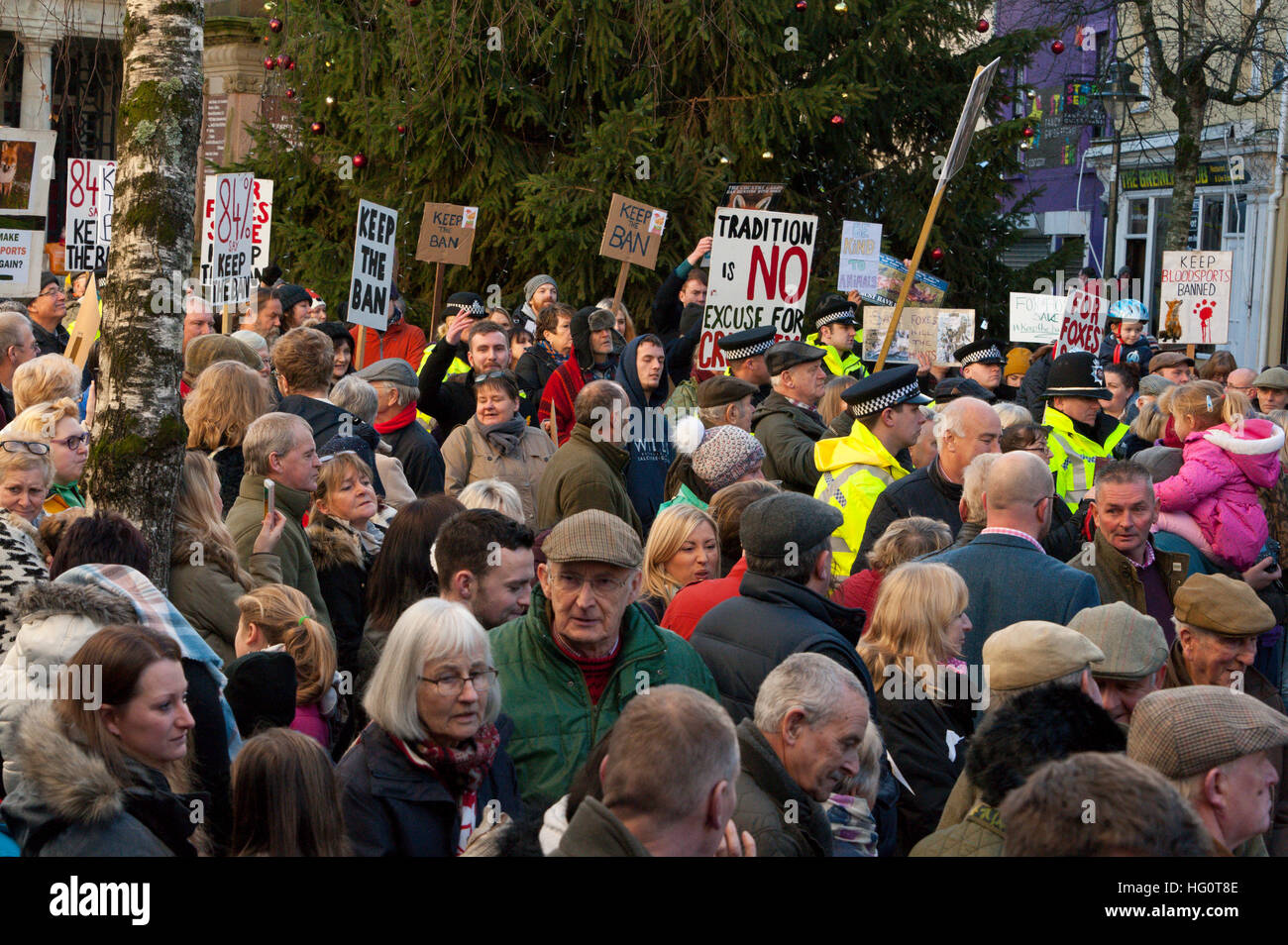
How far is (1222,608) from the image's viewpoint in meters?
5.14

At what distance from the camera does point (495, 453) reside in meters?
7.98

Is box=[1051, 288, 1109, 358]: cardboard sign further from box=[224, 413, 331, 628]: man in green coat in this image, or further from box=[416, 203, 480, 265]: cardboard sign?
box=[224, 413, 331, 628]: man in green coat

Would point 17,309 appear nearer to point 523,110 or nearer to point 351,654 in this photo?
point 351,654

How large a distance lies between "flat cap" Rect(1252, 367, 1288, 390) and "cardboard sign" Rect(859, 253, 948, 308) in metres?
5.35

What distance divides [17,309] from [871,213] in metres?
11.3

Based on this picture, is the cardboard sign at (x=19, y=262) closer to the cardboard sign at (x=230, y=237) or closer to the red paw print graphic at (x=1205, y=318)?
the cardboard sign at (x=230, y=237)

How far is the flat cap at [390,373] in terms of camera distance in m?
8.04

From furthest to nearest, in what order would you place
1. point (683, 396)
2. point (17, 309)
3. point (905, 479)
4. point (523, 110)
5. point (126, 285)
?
point (523, 110) → point (17, 309) → point (683, 396) → point (905, 479) → point (126, 285)

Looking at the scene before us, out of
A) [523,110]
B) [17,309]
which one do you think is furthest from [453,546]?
[523,110]

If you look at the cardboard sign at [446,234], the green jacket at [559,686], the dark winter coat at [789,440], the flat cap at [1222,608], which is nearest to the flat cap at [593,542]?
the green jacket at [559,686]

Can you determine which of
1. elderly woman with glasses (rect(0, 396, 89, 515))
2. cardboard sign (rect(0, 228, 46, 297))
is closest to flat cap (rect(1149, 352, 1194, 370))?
cardboard sign (rect(0, 228, 46, 297))

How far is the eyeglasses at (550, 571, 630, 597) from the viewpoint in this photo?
14.0 feet
